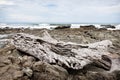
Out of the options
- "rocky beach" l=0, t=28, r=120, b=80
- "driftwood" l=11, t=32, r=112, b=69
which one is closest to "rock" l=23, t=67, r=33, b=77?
"rocky beach" l=0, t=28, r=120, b=80

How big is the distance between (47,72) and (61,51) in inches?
45.2

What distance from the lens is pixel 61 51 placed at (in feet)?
20.0

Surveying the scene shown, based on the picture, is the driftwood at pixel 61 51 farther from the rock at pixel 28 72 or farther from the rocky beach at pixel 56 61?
the rock at pixel 28 72

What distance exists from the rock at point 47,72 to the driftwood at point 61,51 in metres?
0.30

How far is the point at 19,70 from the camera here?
16.5ft

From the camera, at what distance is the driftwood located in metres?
5.60

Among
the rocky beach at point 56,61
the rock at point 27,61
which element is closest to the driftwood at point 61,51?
the rocky beach at point 56,61

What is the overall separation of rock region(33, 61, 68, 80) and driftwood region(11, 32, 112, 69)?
12.0 inches

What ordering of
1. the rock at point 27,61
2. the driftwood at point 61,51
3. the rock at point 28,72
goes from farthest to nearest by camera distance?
the driftwood at point 61,51
the rock at point 27,61
the rock at point 28,72

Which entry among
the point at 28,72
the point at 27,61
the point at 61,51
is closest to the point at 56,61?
the point at 61,51

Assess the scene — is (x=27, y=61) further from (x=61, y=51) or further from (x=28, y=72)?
(x=61, y=51)

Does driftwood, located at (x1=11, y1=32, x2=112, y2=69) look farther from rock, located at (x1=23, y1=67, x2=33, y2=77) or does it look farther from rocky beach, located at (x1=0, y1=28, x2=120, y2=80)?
rock, located at (x1=23, y1=67, x2=33, y2=77)

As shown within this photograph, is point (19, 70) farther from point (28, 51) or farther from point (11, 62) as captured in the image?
point (28, 51)

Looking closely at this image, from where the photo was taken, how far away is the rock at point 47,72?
16.5 feet
